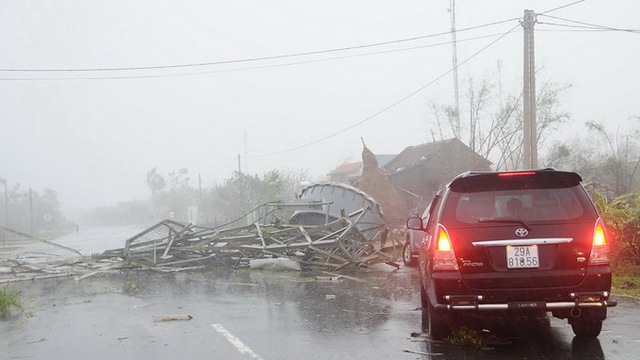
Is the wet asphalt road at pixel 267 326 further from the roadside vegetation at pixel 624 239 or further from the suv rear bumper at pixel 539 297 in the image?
the roadside vegetation at pixel 624 239

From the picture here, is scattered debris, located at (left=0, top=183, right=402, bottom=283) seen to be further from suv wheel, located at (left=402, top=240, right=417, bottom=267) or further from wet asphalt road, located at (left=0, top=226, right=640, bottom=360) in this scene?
wet asphalt road, located at (left=0, top=226, right=640, bottom=360)

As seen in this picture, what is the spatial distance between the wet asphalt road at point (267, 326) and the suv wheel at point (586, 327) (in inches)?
3.6

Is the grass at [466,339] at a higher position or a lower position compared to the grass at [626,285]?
higher

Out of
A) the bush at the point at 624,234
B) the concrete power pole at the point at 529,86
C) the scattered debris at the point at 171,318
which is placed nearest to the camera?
the scattered debris at the point at 171,318

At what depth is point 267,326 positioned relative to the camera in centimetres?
741

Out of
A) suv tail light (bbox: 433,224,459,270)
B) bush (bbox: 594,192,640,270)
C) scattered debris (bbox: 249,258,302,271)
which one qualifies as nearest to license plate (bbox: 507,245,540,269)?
suv tail light (bbox: 433,224,459,270)

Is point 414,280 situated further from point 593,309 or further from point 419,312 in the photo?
point 593,309

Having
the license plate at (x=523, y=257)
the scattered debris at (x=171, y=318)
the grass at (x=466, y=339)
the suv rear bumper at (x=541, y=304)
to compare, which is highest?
the license plate at (x=523, y=257)

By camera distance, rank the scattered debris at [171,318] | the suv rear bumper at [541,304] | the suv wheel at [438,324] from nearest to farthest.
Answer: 1. the suv rear bumper at [541,304]
2. the suv wheel at [438,324]
3. the scattered debris at [171,318]

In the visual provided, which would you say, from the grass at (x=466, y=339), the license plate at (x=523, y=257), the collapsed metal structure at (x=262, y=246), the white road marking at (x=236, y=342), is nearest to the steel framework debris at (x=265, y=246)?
the collapsed metal structure at (x=262, y=246)

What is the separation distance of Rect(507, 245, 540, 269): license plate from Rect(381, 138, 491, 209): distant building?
3069cm

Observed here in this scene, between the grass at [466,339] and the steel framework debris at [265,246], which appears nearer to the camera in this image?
the grass at [466,339]

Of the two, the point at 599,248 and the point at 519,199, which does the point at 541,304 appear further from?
the point at 519,199

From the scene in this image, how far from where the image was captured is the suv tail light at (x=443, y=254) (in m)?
5.49
